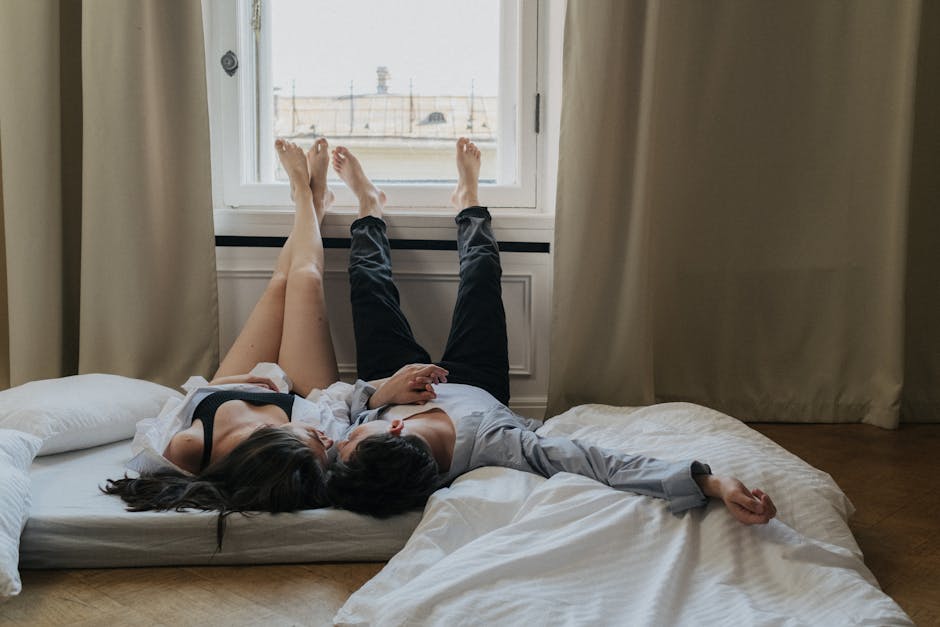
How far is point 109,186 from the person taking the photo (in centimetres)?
259

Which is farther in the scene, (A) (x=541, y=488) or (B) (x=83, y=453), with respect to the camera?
(B) (x=83, y=453)

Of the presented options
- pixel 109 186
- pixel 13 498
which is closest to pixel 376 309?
pixel 109 186

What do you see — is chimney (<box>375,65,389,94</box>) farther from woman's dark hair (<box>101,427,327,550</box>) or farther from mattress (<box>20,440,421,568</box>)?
mattress (<box>20,440,421,568</box>)

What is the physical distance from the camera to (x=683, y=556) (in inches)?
55.3

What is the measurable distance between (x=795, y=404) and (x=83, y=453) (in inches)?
85.5

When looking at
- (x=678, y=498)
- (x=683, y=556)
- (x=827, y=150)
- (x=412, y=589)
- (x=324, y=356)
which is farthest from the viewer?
(x=827, y=150)

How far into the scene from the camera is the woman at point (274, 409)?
1.72 metres

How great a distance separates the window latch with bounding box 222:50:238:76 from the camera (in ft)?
9.61

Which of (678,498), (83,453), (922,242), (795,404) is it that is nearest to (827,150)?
(922,242)

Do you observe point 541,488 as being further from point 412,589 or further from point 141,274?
point 141,274

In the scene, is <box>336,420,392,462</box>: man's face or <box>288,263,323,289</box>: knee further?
<box>288,263,323,289</box>: knee

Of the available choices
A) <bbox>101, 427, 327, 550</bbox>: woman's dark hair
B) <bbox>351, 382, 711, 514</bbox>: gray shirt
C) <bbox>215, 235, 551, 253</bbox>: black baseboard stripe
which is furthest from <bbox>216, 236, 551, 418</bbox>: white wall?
<bbox>101, 427, 327, 550</bbox>: woman's dark hair

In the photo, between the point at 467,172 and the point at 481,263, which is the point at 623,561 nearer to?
the point at 481,263

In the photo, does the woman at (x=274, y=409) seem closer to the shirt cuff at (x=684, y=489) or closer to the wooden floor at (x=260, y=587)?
the wooden floor at (x=260, y=587)
